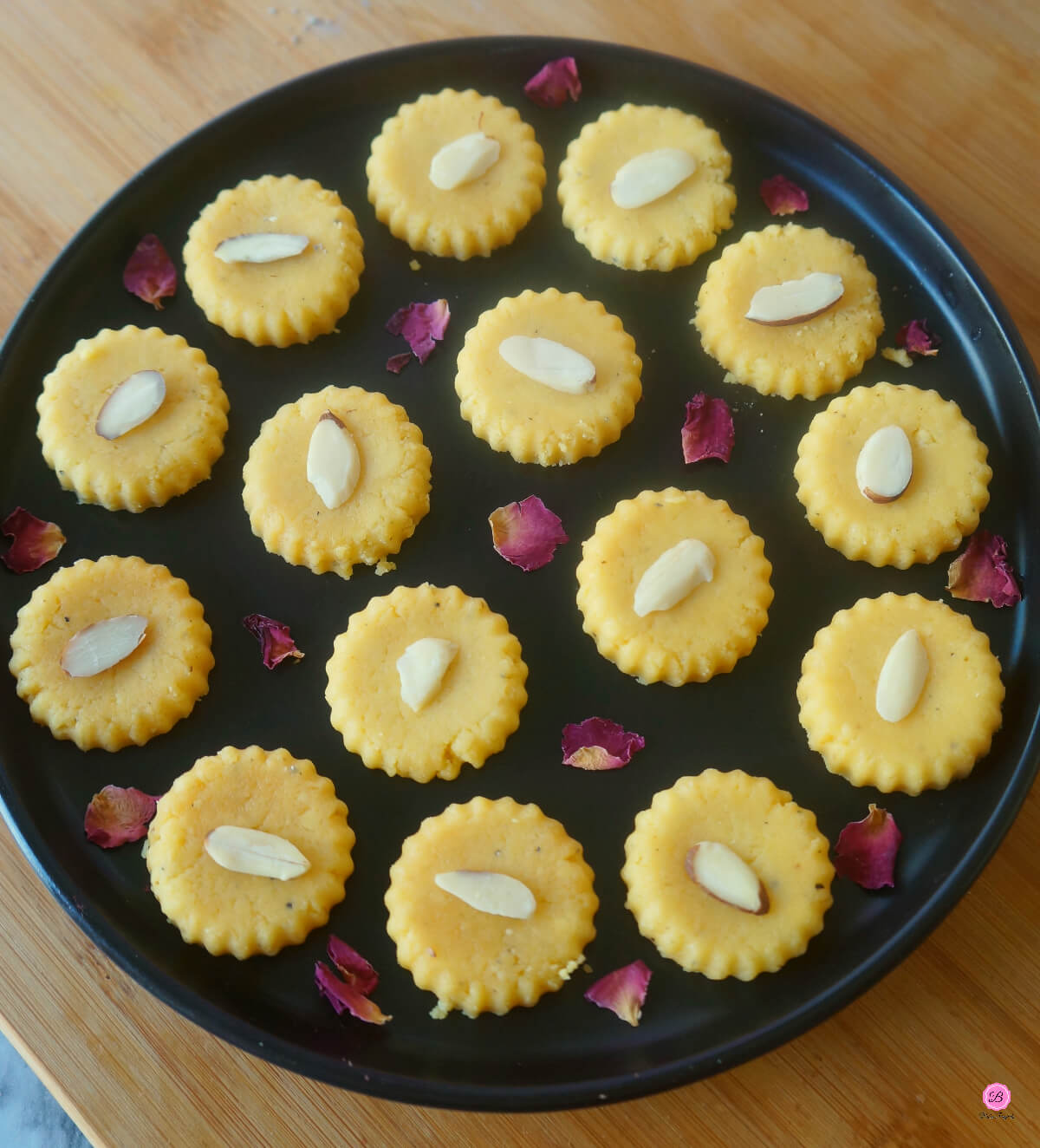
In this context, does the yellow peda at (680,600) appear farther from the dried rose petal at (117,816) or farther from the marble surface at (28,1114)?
the marble surface at (28,1114)

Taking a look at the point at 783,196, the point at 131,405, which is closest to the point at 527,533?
the point at 131,405

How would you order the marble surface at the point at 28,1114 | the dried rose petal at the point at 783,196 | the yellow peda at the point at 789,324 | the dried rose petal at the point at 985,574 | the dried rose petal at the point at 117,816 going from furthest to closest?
the marble surface at the point at 28,1114 < the dried rose petal at the point at 783,196 < the yellow peda at the point at 789,324 < the dried rose petal at the point at 985,574 < the dried rose petal at the point at 117,816

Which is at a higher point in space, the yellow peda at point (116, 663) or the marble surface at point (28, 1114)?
the yellow peda at point (116, 663)

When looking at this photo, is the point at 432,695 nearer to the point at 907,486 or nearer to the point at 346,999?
the point at 346,999

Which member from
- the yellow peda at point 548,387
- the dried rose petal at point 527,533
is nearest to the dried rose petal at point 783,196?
the yellow peda at point 548,387

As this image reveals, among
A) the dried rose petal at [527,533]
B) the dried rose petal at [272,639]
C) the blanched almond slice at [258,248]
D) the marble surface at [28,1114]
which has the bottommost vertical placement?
the marble surface at [28,1114]
